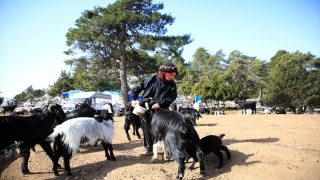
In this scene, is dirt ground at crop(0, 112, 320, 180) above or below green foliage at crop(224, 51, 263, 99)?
below

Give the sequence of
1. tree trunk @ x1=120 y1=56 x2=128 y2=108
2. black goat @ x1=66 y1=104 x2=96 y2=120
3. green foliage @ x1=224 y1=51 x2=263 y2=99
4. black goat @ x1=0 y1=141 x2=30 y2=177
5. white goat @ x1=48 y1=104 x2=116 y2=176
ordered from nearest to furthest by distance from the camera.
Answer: black goat @ x1=0 y1=141 x2=30 y2=177 → white goat @ x1=48 y1=104 x2=116 y2=176 → black goat @ x1=66 y1=104 x2=96 y2=120 → tree trunk @ x1=120 y1=56 x2=128 y2=108 → green foliage @ x1=224 y1=51 x2=263 y2=99

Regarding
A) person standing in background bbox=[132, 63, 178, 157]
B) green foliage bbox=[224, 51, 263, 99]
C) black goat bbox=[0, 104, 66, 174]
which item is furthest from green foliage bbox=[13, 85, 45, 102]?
person standing in background bbox=[132, 63, 178, 157]

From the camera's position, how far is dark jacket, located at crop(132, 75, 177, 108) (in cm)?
447

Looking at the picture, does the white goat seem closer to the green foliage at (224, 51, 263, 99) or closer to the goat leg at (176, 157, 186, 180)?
the goat leg at (176, 157, 186, 180)

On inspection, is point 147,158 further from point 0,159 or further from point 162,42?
point 162,42

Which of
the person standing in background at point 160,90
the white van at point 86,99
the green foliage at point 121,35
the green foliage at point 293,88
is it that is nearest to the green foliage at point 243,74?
the green foliage at point 293,88

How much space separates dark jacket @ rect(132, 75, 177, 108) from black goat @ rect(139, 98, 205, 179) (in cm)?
44

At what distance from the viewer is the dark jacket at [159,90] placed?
4469 millimetres

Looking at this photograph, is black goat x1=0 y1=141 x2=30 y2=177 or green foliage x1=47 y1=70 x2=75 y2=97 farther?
green foliage x1=47 y1=70 x2=75 y2=97

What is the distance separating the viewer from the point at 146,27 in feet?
61.3

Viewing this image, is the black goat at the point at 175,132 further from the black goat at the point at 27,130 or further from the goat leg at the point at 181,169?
the black goat at the point at 27,130

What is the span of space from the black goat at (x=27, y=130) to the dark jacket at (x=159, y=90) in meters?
2.02

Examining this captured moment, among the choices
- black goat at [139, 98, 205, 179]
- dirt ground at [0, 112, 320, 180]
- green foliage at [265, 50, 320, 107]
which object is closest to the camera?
black goat at [139, 98, 205, 179]

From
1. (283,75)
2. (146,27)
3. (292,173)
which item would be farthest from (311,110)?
(292,173)
